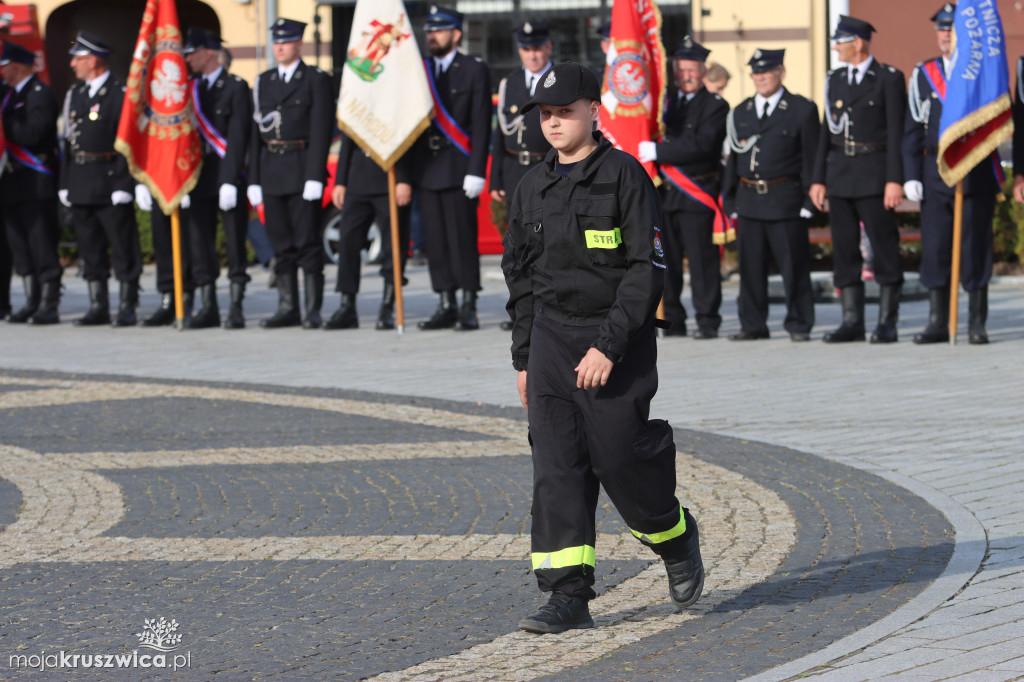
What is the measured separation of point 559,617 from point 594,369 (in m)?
0.71

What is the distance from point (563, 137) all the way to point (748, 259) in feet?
23.9

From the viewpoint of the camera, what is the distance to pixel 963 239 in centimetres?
1120

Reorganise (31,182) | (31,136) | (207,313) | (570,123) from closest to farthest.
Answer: (570,123) < (207,313) < (31,136) < (31,182)

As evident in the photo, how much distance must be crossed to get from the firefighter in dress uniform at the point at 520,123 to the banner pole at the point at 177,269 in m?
2.62

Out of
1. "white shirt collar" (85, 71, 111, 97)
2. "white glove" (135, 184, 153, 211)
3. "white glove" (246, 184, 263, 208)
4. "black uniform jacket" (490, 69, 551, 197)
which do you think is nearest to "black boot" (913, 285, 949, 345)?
"black uniform jacket" (490, 69, 551, 197)

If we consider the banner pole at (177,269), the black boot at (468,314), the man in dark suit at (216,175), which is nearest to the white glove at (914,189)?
the black boot at (468,314)

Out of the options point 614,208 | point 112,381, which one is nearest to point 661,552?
point 614,208

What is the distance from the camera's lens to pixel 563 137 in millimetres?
4762

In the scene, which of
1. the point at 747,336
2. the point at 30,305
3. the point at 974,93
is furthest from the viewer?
the point at 30,305

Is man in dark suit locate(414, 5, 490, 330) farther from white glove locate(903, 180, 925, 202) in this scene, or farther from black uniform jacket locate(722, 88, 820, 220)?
white glove locate(903, 180, 925, 202)

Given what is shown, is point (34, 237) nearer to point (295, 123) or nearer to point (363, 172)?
point (295, 123)

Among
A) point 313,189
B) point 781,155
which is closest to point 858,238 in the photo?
point 781,155

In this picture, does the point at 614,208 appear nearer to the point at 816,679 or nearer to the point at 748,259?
the point at 816,679

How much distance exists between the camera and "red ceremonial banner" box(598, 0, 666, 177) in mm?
11977
